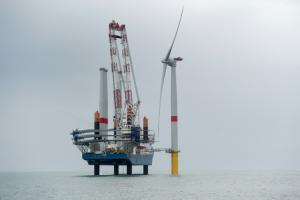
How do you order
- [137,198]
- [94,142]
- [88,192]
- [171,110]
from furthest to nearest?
[94,142]
[171,110]
[88,192]
[137,198]

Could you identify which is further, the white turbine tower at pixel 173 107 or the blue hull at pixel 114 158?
the blue hull at pixel 114 158

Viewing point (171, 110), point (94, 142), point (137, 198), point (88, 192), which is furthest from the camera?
point (94, 142)

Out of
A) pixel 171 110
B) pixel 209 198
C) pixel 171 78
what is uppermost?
pixel 171 78

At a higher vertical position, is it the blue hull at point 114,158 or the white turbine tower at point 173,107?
the white turbine tower at point 173,107

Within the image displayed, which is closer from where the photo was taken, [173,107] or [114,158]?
[173,107]

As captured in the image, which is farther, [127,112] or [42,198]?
[127,112]

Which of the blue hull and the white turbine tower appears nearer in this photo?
the white turbine tower

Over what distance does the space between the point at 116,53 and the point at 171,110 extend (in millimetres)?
31635

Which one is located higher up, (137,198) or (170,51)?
(170,51)

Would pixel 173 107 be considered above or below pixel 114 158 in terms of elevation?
above

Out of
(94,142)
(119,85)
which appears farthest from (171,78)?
(94,142)

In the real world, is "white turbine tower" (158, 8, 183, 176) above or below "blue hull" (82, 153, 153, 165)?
above

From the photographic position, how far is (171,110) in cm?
16038

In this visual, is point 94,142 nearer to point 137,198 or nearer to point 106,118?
point 106,118
